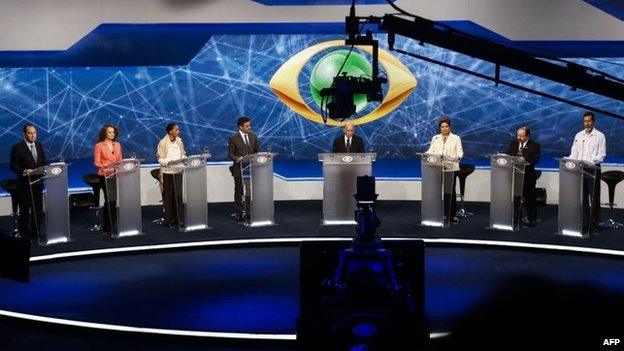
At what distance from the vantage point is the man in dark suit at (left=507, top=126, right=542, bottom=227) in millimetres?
10758

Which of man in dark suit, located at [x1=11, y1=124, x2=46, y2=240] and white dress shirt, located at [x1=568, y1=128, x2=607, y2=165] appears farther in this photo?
white dress shirt, located at [x1=568, y1=128, x2=607, y2=165]

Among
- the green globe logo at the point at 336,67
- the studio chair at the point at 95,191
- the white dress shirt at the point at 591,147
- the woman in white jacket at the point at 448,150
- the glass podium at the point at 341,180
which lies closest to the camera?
the white dress shirt at the point at 591,147

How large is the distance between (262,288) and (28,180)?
3.35 meters

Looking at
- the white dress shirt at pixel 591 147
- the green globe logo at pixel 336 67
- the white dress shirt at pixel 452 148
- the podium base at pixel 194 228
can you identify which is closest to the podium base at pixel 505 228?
the white dress shirt at pixel 452 148

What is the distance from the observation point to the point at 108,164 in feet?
33.7

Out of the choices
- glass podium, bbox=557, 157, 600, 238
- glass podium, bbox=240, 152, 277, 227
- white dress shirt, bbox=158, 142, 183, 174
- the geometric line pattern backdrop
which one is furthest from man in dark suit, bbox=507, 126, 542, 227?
white dress shirt, bbox=158, 142, 183, 174

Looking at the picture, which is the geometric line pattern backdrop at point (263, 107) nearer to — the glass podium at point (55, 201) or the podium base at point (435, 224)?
the podium base at point (435, 224)

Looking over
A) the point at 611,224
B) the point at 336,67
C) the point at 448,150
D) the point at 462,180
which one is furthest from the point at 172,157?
the point at 611,224

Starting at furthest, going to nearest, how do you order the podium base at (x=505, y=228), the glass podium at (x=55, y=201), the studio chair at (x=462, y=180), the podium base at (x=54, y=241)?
the studio chair at (x=462, y=180)
the podium base at (x=505, y=228)
the podium base at (x=54, y=241)
the glass podium at (x=55, y=201)

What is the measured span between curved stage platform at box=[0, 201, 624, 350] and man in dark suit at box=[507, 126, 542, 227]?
254 mm

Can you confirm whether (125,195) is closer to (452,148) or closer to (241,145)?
(241,145)

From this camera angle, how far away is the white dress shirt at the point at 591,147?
10.3 metres

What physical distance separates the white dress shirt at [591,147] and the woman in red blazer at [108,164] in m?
5.33

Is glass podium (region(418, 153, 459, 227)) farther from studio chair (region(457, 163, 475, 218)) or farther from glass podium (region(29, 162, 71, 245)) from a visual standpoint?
glass podium (region(29, 162, 71, 245))
